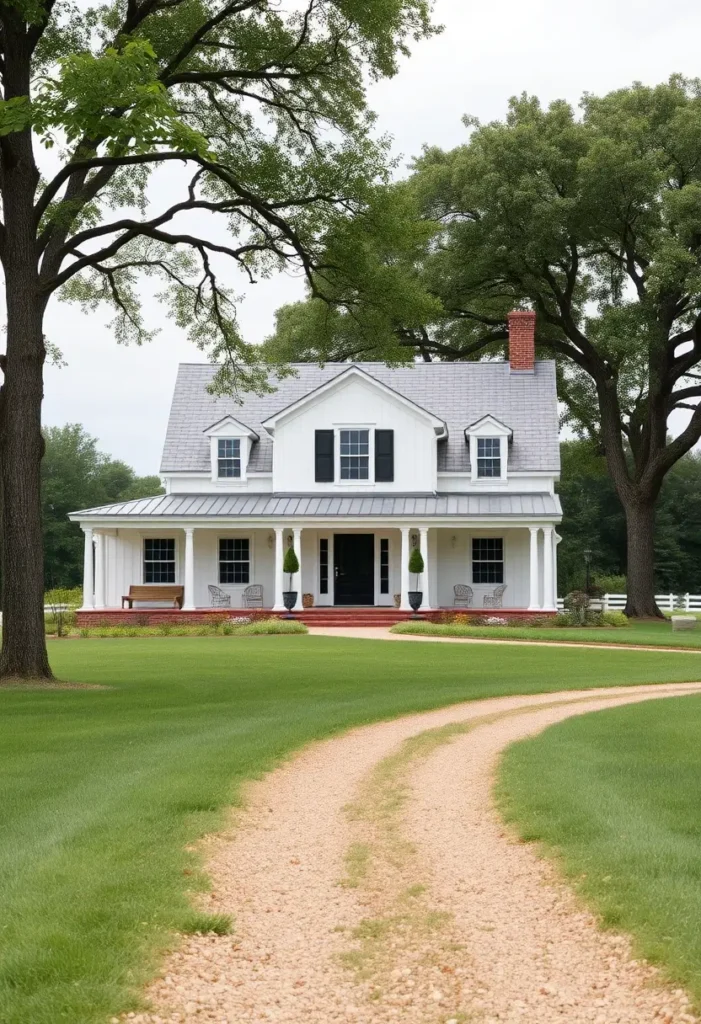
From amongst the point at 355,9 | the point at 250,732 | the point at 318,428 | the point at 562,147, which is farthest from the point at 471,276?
the point at 250,732

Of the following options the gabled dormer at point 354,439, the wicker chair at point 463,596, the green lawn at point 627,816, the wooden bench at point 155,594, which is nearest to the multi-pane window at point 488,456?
the gabled dormer at point 354,439

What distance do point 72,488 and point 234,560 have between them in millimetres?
34655

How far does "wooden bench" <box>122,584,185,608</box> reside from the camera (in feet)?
110

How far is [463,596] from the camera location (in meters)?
34.4

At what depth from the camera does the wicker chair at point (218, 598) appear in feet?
112

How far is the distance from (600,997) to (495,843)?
2.62 m

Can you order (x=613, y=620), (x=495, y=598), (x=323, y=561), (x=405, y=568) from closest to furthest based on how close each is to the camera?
(x=613, y=620)
(x=405, y=568)
(x=495, y=598)
(x=323, y=561)

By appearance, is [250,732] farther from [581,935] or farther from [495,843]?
[581,935]

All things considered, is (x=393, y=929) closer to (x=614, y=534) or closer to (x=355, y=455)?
(x=355, y=455)

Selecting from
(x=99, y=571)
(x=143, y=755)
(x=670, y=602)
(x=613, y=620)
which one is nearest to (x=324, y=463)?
(x=99, y=571)

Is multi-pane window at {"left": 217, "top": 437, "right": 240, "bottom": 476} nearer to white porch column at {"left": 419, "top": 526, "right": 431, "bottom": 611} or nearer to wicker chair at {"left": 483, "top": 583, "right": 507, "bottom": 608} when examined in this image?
white porch column at {"left": 419, "top": 526, "right": 431, "bottom": 611}

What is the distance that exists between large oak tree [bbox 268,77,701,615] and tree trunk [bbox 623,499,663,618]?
5 centimetres

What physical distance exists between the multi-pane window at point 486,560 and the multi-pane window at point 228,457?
7870mm

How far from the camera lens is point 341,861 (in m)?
6.96
